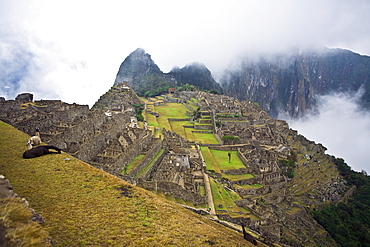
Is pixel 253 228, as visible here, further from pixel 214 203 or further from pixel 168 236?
pixel 168 236

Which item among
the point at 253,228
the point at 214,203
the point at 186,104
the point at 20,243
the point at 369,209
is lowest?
the point at 369,209

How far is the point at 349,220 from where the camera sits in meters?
34.3

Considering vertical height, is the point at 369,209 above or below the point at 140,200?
below

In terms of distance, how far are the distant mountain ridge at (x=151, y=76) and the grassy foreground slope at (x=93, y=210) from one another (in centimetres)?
7827

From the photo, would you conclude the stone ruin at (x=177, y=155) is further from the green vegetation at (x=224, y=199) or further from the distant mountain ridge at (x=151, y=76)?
the distant mountain ridge at (x=151, y=76)

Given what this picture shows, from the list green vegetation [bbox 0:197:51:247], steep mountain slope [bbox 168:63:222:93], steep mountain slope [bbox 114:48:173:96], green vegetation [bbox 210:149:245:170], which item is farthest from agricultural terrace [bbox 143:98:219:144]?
steep mountain slope [bbox 168:63:222:93]

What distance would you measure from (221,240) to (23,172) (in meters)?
5.97

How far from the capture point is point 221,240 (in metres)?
6.26

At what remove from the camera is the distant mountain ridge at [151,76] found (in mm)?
98175

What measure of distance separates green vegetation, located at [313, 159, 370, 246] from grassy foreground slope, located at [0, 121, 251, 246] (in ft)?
104

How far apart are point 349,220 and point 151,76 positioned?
93638 millimetres

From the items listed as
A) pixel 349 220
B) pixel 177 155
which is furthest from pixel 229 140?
pixel 349 220

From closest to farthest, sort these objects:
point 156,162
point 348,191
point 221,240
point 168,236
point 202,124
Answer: point 168,236 → point 221,240 → point 156,162 → point 348,191 → point 202,124

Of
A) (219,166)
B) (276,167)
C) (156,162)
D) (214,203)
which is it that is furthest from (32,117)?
(276,167)
